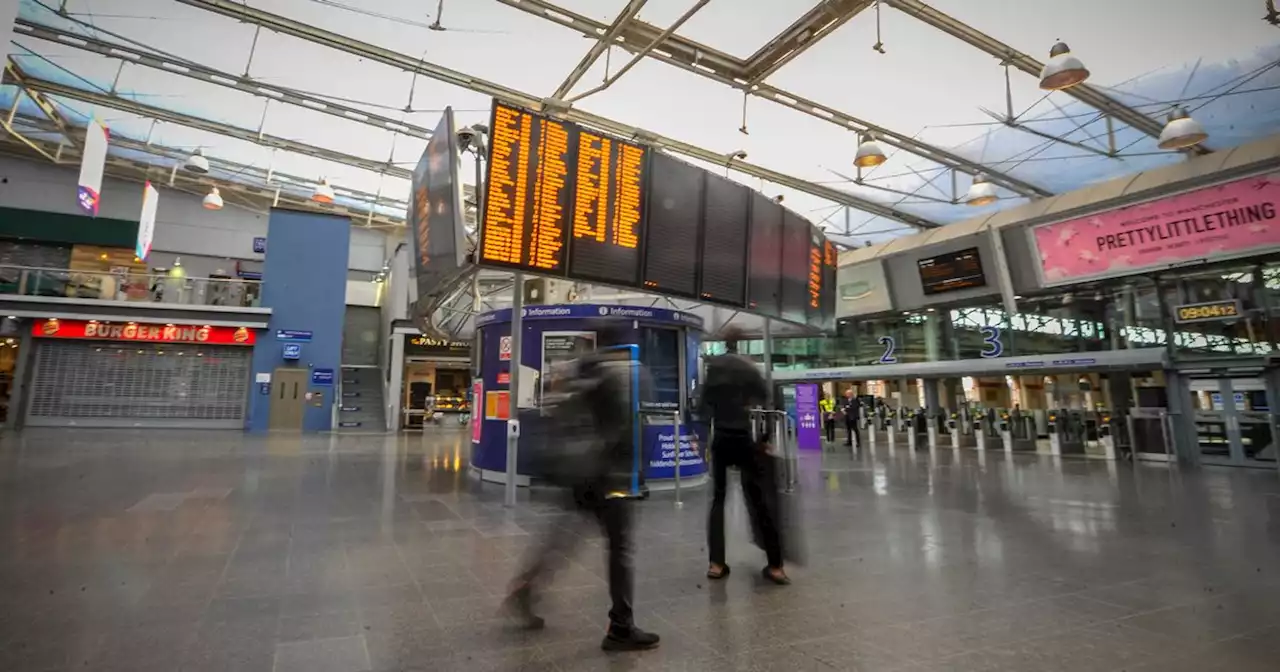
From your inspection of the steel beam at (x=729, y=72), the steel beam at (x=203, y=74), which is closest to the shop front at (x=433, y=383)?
the steel beam at (x=203, y=74)

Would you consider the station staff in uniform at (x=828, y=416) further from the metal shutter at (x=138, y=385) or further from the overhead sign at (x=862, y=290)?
the metal shutter at (x=138, y=385)

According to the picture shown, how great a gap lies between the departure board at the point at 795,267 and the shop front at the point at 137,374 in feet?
66.2

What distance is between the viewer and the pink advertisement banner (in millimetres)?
11688

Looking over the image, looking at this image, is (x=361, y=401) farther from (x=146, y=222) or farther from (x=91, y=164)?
(x=91, y=164)

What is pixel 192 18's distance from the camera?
1195cm

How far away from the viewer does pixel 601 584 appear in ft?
13.1

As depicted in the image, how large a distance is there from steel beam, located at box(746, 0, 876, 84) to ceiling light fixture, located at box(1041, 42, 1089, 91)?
308 centimetres

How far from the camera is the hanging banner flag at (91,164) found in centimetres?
1334

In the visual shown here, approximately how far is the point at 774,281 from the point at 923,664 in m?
7.29

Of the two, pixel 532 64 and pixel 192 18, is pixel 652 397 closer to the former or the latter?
pixel 532 64

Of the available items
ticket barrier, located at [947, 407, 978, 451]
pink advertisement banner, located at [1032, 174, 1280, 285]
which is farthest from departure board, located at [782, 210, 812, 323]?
ticket barrier, located at [947, 407, 978, 451]

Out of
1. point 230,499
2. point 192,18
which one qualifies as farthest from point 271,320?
point 230,499

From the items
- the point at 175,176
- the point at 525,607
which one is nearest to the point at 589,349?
the point at 525,607

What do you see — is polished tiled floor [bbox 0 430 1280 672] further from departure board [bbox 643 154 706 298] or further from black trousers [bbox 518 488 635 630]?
Answer: departure board [bbox 643 154 706 298]
